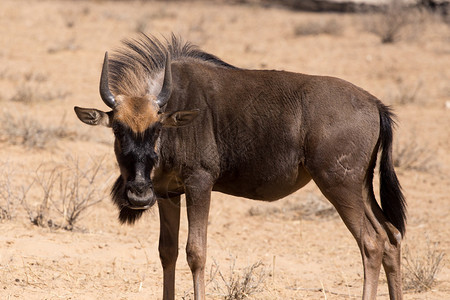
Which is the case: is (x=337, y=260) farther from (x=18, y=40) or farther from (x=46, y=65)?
(x=18, y=40)

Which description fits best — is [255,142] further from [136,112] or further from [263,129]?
[136,112]

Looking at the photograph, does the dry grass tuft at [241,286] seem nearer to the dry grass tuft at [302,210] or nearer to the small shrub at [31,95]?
the dry grass tuft at [302,210]

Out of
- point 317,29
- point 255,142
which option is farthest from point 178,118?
point 317,29

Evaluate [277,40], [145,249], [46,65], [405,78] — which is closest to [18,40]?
[46,65]

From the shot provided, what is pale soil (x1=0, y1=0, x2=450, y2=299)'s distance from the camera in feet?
22.1

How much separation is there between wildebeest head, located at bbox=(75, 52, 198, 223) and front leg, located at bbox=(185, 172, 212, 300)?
0.49 m

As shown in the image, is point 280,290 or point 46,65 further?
point 46,65

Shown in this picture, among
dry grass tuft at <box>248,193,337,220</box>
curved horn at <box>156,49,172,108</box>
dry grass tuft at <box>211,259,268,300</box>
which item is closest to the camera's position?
curved horn at <box>156,49,172,108</box>

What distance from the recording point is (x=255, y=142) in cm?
580

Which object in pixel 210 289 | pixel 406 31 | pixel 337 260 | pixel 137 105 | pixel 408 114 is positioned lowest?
pixel 210 289

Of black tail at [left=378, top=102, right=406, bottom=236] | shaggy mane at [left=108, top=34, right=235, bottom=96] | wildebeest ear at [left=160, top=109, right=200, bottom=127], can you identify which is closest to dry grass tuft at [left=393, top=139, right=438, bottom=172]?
black tail at [left=378, top=102, right=406, bottom=236]

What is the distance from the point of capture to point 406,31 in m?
19.3

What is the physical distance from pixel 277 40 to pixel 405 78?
4744mm

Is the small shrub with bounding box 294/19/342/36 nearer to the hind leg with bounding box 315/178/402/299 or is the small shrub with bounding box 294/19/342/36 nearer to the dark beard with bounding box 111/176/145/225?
the hind leg with bounding box 315/178/402/299
